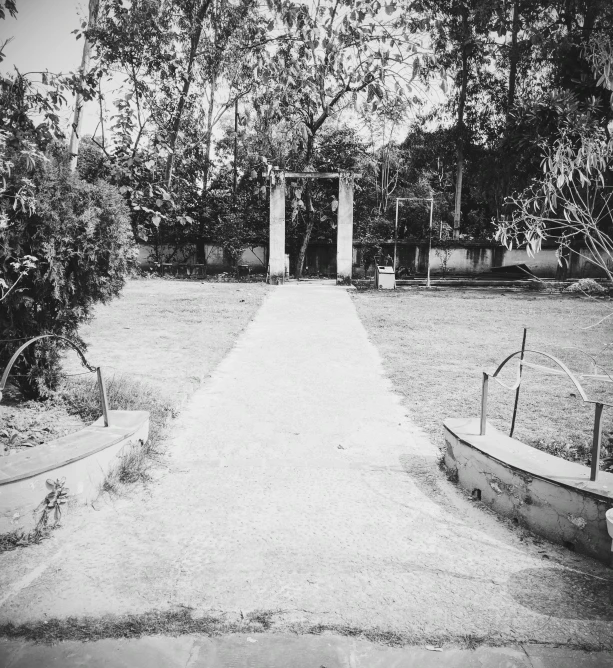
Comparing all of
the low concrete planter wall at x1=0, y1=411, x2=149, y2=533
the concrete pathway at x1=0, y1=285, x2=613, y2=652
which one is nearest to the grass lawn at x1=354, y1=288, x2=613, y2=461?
the concrete pathway at x1=0, y1=285, x2=613, y2=652

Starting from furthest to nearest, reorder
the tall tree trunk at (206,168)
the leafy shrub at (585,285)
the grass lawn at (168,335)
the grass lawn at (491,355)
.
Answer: the tall tree trunk at (206,168) < the grass lawn at (168,335) < the grass lawn at (491,355) < the leafy shrub at (585,285)

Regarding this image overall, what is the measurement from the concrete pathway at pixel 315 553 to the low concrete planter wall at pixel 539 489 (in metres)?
0.11

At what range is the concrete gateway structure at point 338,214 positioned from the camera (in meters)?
19.0

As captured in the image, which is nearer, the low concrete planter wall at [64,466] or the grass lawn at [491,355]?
the low concrete planter wall at [64,466]

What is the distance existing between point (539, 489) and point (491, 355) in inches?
201

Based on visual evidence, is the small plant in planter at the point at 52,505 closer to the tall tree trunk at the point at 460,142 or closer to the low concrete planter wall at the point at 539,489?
the low concrete planter wall at the point at 539,489

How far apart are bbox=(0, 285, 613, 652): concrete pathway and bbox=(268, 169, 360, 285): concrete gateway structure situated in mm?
14931

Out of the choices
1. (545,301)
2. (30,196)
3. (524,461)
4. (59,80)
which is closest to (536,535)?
(524,461)

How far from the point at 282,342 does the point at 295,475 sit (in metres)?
5.02

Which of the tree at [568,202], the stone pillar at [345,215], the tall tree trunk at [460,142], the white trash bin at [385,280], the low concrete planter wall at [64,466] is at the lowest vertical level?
the low concrete planter wall at [64,466]

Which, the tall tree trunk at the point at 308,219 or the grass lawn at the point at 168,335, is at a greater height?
the tall tree trunk at the point at 308,219

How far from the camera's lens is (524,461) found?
3385 millimetres

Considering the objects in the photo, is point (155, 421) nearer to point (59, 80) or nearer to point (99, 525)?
point (99, 525)

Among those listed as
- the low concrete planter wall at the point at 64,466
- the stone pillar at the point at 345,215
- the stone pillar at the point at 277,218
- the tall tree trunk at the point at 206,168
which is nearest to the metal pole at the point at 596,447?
the low concrete planter wall at the point at 64,466
